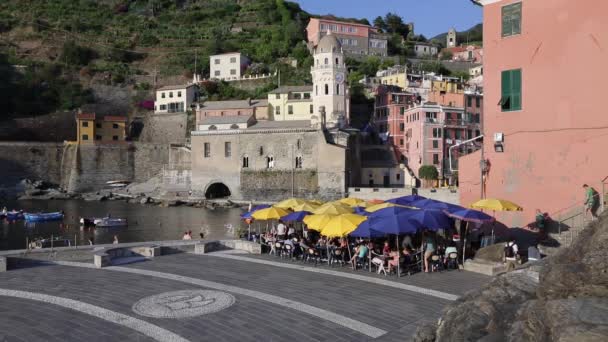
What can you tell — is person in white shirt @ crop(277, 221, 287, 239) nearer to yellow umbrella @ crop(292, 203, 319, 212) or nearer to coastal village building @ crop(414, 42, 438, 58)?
yellow umbrella @ crop(292, 203, 319, 212)

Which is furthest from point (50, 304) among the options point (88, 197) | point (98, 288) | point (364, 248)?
point (88, 197)

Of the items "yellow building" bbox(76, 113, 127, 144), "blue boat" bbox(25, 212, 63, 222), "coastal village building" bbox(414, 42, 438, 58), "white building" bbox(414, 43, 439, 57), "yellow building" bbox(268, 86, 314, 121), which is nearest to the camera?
"blue boat" bbox(25, 212, 63, 222)

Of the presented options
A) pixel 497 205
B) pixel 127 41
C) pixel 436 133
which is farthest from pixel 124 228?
pixel 127 41

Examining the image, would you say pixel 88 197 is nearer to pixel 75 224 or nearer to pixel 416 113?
pixel 75 224

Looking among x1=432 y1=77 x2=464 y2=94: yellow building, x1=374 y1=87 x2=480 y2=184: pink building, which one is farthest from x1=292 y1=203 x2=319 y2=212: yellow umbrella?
x1=432 y1=77 x2=464 y2=94: yellow building

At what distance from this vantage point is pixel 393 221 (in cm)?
1345

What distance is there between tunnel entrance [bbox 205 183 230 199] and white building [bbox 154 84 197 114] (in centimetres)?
1736

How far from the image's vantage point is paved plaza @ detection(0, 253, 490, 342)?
864 cm

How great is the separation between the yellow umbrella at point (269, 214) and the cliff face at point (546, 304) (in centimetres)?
1165

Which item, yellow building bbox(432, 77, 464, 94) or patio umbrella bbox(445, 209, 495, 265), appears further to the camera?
yellow building bbox(432, 77, 464, 94)

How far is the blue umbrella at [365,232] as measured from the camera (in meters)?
13.3

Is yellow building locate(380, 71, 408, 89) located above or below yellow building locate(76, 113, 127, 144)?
above

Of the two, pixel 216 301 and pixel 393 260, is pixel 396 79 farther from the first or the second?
pixel 216 301

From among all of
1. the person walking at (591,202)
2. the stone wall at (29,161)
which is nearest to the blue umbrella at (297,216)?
the person walking at (591,202)
